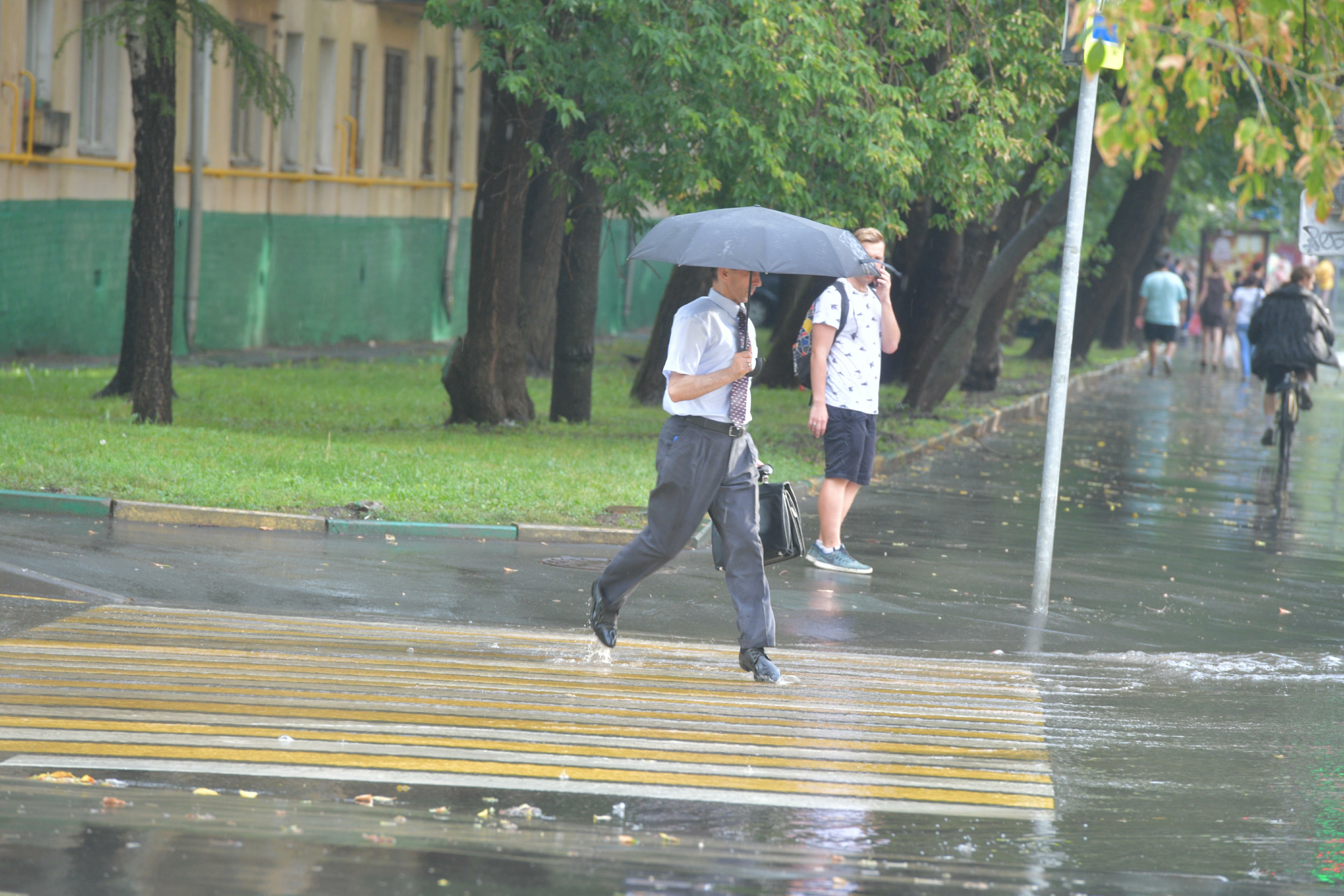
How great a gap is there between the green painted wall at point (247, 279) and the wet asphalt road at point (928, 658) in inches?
261

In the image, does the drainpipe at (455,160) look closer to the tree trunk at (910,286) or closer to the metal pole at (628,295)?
the metal pole at (628,295)

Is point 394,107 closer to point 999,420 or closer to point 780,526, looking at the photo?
point 999,420

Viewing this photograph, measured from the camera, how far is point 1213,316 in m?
36.9

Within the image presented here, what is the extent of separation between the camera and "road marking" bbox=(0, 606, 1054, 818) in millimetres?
5590

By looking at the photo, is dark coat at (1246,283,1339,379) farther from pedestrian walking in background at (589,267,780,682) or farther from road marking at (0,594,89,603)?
road marking at (0,594,89,603)

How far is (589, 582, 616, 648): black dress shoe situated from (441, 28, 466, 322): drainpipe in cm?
2582

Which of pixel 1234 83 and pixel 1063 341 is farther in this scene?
pixel 1063 341

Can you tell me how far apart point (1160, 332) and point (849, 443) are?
24.6 m

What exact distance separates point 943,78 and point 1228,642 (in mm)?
8322

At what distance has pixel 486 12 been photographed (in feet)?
50.4

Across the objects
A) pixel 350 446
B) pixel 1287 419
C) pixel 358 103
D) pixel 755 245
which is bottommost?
pixel 350 446

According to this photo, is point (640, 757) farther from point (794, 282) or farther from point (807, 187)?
point (794, 282)

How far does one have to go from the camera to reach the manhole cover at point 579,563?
10.2m

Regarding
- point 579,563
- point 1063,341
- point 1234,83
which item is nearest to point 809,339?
point 1063,341
